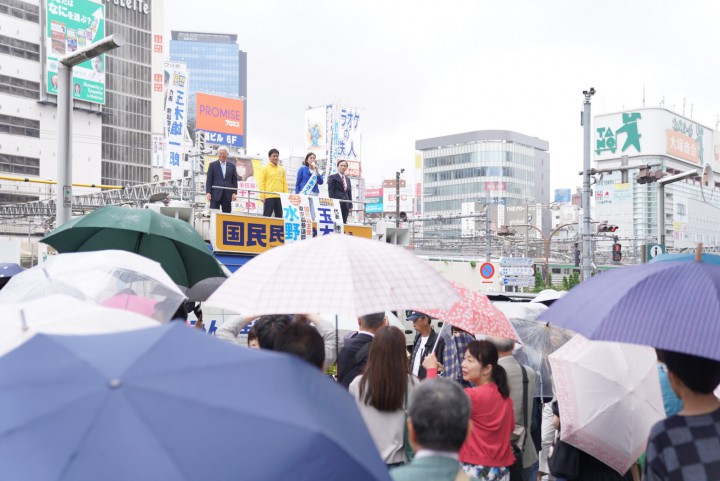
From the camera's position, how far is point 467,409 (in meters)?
2.62

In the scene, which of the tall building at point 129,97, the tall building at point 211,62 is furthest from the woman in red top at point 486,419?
the tall building at point 211,62

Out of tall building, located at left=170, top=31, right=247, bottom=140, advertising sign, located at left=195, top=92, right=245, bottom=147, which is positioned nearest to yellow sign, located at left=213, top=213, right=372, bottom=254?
advertising sign, located at left=195, top=92, right=245, bottom=147

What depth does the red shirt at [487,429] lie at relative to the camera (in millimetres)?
4391

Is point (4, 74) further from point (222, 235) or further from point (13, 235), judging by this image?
point (222, 235)

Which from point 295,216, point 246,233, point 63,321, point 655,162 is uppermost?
point 655,162

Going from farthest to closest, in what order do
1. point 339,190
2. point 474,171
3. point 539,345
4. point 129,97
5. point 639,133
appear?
1. point 474,171
2. point 639,133
3. point 129,97
4. point 339,190
5. point 539,345

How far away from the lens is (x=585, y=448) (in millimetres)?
4281

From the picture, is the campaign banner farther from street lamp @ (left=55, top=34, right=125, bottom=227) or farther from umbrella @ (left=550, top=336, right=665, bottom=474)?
umbrella @ (left=550, top=336, right=665, bottom=474)

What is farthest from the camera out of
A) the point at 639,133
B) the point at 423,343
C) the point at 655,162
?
the point at 639,133

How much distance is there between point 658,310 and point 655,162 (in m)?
96.1

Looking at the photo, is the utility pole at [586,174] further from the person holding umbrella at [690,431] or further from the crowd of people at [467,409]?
the person holding umbrella at [690,431]

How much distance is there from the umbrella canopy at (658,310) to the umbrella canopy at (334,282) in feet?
2.63

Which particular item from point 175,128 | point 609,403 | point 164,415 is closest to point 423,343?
point 609,403

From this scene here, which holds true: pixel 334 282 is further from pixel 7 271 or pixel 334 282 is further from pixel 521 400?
pixel 7 271
